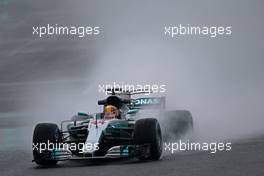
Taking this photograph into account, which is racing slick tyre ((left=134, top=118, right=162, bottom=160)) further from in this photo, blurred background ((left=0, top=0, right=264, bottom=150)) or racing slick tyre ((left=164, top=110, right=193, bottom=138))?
blurred background ((left=0, top=0, right=264, bottom=150))

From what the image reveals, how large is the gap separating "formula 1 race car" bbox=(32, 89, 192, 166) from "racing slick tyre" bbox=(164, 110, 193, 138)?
857 mm

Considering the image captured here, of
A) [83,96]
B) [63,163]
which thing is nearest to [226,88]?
[83,96]

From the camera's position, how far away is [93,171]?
518 inches

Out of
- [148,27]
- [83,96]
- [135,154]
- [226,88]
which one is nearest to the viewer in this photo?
[135,154]

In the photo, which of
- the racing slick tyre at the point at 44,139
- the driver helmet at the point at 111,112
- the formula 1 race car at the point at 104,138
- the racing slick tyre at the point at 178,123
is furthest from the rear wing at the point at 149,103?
the racing slick tyre at the point at 44,139

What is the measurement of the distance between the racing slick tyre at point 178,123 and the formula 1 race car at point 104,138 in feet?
2.81

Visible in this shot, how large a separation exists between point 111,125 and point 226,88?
753cm

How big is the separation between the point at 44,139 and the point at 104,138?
909mm

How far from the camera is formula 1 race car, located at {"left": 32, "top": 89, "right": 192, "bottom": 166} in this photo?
559 inches

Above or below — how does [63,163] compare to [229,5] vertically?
below

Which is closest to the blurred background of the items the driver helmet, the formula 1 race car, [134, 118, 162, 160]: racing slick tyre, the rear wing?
the rear wing

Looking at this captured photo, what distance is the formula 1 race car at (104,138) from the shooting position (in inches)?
559

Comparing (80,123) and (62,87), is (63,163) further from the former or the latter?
(62,87)

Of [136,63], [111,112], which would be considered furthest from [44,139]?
[136,63]
